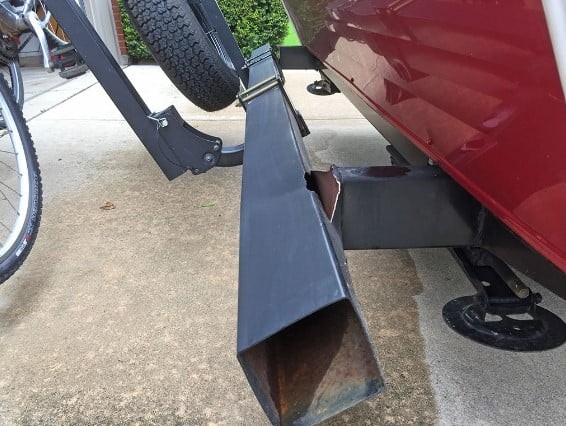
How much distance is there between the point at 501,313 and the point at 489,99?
0.85m

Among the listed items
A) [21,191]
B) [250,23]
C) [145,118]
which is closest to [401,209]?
[145,118]

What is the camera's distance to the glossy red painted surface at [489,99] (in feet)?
2.35

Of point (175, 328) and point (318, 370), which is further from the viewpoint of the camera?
point (175, 328)

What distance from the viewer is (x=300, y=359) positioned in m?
0.89

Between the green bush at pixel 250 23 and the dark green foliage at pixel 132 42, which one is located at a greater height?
the dark green foliage at pixel 132 42

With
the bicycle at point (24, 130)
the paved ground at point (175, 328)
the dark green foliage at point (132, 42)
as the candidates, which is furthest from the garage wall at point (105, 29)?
the bicycle at point (24, 130)

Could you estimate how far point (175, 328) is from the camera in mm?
1750

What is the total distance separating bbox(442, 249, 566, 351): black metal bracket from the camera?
1.44 meters

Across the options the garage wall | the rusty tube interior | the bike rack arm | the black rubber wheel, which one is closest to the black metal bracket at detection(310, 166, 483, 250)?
the rusty tube interior

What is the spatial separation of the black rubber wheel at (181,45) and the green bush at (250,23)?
5.01 meters

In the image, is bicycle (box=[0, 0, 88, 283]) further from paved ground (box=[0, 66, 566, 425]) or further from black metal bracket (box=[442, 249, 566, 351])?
black metal bracket (box=[442, 249, 566, 351])

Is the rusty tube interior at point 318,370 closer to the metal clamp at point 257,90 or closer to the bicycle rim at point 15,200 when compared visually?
the metal clamp at point 257,90

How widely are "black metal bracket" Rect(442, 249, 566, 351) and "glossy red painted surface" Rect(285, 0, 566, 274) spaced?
49 cm

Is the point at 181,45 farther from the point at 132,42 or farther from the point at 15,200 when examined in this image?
the point at 132,42
